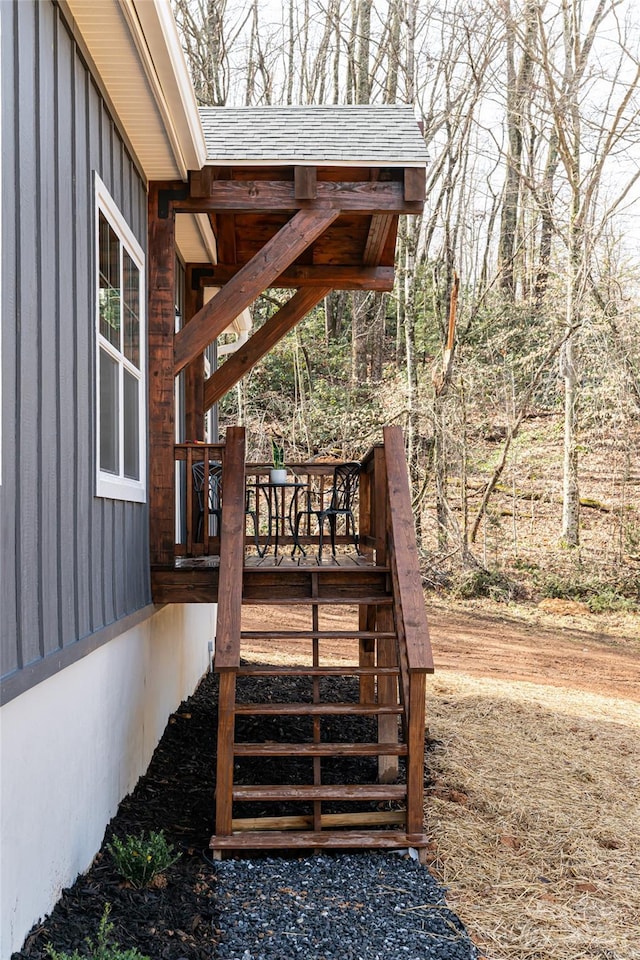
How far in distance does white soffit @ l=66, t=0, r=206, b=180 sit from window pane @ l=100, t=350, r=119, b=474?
4.43 feet

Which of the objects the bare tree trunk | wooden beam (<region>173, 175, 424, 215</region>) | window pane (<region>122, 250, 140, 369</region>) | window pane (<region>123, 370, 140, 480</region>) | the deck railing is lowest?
the deck railing

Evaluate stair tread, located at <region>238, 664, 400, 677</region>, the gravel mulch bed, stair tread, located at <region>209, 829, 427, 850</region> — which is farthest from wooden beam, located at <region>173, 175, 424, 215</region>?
stair tread, located at <region>209, 829, 427, 850</region>

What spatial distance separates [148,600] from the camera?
557 centimetres

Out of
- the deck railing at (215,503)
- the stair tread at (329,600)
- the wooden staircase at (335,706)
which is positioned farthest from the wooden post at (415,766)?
the deck railing at (215,503)

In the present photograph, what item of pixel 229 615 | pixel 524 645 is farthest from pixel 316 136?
pixel 524 645

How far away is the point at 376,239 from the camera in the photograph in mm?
7262

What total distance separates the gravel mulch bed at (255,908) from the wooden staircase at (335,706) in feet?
0.55

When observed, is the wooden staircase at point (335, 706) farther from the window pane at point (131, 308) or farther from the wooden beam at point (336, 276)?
the wooden beam at point (336, 276)

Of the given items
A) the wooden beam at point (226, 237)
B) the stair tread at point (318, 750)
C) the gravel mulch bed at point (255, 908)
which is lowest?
the gravel mulch bed at point (255, 908)

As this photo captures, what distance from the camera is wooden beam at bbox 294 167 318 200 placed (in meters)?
5.93

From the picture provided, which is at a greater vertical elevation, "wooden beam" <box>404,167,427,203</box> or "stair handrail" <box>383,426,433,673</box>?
"wooden beam" <box>404,167,427,203</box>

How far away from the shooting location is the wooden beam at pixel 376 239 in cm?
675

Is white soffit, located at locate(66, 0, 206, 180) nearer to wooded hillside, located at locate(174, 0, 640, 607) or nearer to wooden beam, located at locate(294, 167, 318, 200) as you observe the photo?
wooden beam, located at locate(294, 167, 318, 200)

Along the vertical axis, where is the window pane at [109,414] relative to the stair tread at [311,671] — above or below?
above
